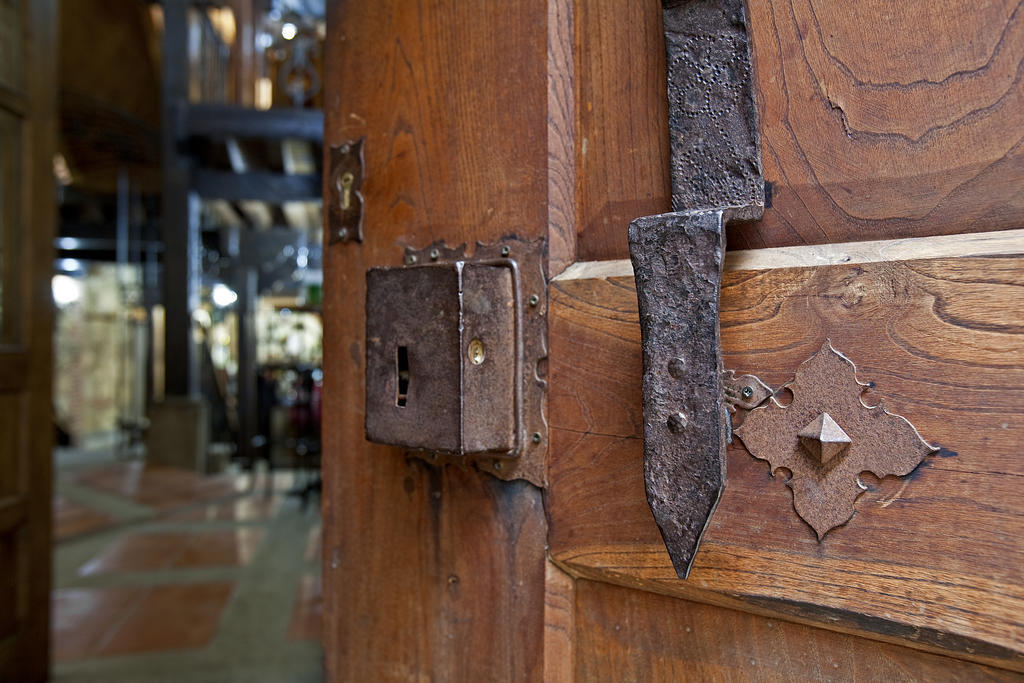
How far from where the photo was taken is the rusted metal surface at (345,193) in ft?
1.74

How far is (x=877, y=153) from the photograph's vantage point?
1.13 feet

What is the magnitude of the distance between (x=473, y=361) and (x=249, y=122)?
5429mm

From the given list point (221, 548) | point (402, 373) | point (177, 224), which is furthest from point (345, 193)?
point (177, 224)

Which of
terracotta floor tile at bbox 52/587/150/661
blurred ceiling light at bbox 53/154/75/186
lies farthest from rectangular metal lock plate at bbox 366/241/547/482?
blurred ceiling light at bbox 53/154/75/186

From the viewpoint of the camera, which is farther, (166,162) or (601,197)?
Result: (166,162)

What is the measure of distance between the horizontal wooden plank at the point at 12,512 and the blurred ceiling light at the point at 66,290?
24.5 feet

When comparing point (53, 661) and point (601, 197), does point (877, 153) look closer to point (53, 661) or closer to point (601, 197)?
point (601, 197)

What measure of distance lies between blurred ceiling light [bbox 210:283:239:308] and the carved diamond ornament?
6748mm

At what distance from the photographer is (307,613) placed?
7.67 feet

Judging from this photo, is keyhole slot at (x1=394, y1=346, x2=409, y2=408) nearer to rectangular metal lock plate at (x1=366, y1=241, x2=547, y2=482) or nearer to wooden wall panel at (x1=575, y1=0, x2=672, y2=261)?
rectangular metal lock plate at (x1=366, y1=241, x2=547, y2=482)

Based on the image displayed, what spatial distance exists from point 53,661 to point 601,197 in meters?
2.35

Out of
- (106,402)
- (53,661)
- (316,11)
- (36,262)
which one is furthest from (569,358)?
(106,402)

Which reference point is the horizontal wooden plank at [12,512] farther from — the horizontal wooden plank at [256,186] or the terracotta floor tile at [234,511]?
the horizontal wooden plank at [256,186]

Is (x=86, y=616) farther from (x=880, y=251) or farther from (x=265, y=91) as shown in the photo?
(x=265, y=91)
